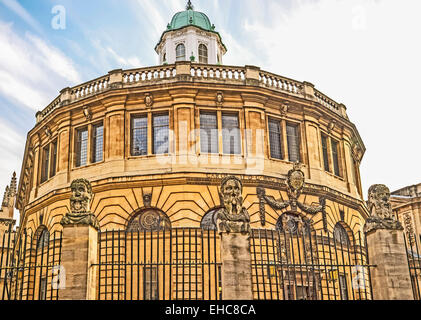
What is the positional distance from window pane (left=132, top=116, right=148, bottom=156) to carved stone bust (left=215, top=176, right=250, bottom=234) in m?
14.0

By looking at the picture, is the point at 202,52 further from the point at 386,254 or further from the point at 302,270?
the point at 386,254

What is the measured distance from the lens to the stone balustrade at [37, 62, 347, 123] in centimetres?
2620

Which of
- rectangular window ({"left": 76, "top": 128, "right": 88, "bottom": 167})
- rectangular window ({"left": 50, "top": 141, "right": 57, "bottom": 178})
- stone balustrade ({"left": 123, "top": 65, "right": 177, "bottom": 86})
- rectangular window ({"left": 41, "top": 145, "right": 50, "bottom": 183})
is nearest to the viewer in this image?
stone balustrade ({"left": 123, "top": 65, "right": 177, "bottom": 86})

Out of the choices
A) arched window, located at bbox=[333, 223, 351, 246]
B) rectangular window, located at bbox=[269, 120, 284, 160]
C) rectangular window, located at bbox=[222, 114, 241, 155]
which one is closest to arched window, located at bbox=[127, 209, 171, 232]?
rectangular window, located at bbox=[222, 114, 241, 155]

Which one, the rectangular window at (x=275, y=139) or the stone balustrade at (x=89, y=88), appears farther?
the stone balustrade at (x=89, y=88)

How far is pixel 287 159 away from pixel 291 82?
4.69 m

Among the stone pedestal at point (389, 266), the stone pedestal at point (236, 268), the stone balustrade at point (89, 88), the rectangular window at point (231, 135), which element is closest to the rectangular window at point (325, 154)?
the rectangular window at point (231, 135)

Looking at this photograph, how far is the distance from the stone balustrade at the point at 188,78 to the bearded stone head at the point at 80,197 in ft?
48.0

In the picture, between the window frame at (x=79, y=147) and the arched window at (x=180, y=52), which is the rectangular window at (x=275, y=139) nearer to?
the window frame at (x=79, y=147)

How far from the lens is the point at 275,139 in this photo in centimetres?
2675

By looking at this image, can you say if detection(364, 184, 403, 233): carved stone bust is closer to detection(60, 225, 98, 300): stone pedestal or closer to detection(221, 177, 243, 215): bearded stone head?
detection(221, 177, 243, 215): bearded stone head

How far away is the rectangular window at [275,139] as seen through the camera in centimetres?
2647

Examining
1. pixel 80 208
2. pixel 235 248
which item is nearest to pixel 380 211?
pixel 235 248

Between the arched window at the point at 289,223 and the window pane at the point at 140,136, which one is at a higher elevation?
the window pane at the point at 140,136
